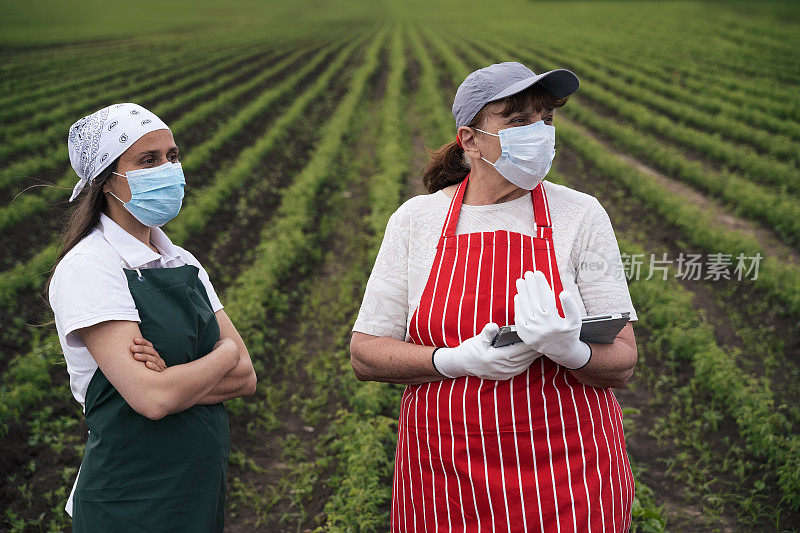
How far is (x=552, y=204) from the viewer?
1803 millimetres

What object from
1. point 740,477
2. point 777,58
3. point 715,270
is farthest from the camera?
point 777,58

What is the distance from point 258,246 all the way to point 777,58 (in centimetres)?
1776

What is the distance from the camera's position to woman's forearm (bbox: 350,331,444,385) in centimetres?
172

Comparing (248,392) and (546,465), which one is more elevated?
(546,465)

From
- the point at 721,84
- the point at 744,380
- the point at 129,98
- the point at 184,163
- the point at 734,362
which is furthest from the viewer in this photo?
the point at 129,98

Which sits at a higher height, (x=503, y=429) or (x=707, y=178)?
(x=503, y=429)

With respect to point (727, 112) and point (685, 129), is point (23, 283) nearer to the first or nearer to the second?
point (685, 129)

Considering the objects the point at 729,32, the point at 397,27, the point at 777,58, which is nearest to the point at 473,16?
the point at 397,27

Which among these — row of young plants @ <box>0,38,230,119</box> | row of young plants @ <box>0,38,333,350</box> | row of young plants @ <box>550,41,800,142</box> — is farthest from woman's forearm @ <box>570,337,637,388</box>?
→ row of young plants @ <box>0,38,230,119</box>

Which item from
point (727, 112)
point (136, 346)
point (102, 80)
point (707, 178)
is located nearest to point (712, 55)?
Result: point (727, 112)

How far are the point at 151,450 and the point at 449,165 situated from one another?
125 cm

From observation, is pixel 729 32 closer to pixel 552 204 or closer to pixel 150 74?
pixel 150 74

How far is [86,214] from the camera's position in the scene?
1.87 metres

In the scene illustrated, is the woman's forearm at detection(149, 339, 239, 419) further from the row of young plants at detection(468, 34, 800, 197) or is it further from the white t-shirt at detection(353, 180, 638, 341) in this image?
the row of young plants at detection(468, 34, 800, 197)
